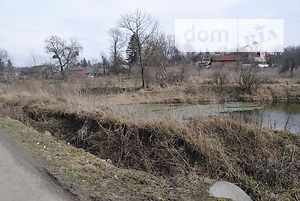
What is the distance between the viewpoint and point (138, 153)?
31.4 feet

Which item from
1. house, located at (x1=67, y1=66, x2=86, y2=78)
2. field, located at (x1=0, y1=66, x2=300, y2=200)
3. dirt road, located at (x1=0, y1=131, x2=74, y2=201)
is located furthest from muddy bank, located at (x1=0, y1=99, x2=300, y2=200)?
house, located at (x1=67, y1=66, x2=86, y2=78)

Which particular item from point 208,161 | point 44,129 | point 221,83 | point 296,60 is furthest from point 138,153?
point 296,60

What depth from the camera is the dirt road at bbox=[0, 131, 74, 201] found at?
5278 millimetres

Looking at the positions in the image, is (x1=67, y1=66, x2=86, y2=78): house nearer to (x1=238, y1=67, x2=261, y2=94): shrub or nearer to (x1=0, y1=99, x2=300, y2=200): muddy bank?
(x1=238, y1=67, x2=261, y2=94): shrub

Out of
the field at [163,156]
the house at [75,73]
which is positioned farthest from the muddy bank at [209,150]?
the house at [75,73]

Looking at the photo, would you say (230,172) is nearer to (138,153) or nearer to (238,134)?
(238,134)

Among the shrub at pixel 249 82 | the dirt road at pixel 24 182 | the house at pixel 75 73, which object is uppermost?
the dirt road at pixel 24 182

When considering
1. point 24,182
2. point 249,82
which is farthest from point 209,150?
point 249,82

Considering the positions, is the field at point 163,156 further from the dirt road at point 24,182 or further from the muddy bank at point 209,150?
the dirt road at point 24,182

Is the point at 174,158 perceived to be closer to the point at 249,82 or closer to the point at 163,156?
the point at 163,156

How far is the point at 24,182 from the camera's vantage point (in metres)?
5.99

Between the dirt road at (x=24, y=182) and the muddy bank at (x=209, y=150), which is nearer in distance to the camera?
the dirt road at (x=24, y=182)

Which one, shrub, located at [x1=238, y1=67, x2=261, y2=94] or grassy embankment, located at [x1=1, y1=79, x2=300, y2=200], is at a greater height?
grassy embankment, located at [x1=1, y1=79, x2=300, y2=200]

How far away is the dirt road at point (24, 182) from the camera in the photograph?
5.28 meters
